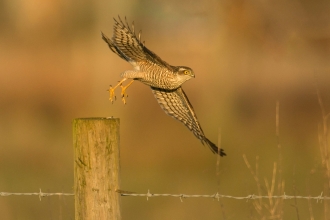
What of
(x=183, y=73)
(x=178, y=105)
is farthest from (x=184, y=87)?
(x=183, y=73)

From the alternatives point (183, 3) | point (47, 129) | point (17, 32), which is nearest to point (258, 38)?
point (183, 3)

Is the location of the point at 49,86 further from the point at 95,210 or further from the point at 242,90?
the point at 95,210

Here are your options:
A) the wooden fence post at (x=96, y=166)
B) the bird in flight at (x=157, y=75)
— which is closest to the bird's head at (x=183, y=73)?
the bird in flight at (x=157, y=75)

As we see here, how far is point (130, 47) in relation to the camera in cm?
561

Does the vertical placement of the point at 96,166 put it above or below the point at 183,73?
below

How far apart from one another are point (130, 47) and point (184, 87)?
8.88m

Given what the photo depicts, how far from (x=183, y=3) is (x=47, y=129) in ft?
18.6

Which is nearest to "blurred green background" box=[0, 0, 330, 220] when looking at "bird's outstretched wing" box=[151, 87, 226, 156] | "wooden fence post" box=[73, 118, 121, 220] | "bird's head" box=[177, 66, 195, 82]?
"bird's outstretched wing" box=[151, 87, 226, 156]

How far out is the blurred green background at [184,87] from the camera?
920cm

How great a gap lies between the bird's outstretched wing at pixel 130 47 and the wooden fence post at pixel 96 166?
175 cm

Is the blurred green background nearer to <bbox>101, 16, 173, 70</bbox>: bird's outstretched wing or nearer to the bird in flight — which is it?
the bird in flight

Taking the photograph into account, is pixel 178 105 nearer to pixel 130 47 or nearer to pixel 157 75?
pixel 157 75

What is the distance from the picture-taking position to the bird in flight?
5.51 metres

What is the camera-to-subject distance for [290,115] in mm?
13719
